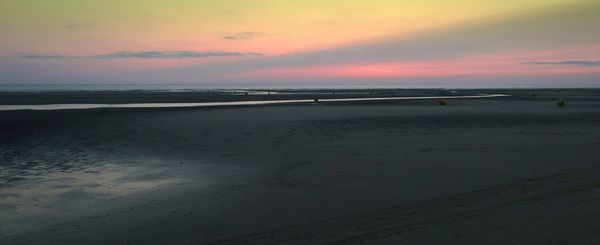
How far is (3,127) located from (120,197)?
64.1 feet

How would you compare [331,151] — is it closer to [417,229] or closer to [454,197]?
[454,197]

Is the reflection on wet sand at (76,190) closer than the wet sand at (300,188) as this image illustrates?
No

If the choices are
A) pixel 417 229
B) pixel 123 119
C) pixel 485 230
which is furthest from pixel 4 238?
pixel 123 119

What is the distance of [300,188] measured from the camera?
10.7m

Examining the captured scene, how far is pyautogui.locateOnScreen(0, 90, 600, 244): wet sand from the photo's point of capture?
23.9ft

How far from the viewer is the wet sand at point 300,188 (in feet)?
23.9

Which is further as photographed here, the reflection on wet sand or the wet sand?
the reflection on wet sand

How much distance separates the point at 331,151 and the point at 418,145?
372 centimetres

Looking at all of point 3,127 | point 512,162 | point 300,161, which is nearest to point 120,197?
point 300,161

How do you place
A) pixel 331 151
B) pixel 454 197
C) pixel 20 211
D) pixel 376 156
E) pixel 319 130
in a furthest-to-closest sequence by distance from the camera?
pixel 319 130 < pixel 331 151 < pixel 376 156 < pixel 454 197 < pixel 20 211

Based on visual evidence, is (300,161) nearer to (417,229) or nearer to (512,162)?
(512,162)

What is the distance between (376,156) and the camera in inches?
607

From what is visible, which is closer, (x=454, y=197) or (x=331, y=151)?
(x=454, y=197)

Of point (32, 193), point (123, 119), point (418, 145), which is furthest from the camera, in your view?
point (123, 119)
